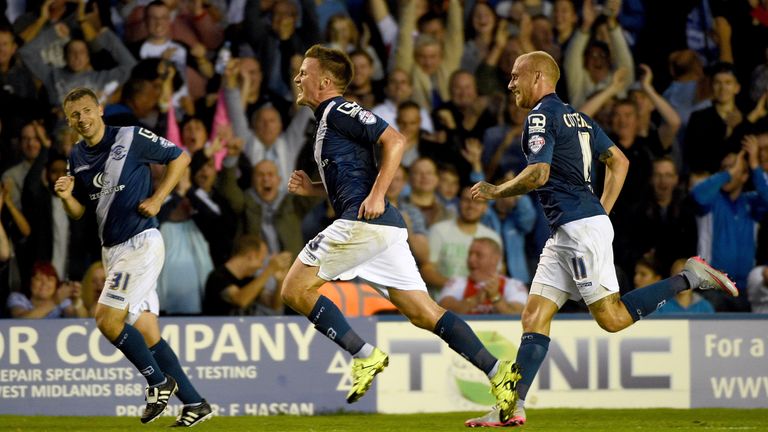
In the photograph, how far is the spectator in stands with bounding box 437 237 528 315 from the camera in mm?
11000

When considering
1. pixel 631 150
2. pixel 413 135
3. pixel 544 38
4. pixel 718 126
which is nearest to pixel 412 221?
pixel 413 135

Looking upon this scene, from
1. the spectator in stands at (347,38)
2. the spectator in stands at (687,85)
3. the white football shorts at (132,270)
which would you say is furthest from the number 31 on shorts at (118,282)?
the spectator in stands at (687,85)

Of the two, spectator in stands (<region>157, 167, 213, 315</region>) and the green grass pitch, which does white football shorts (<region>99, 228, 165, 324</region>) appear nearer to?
the green grass pitch

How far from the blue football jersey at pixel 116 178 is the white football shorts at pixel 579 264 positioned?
2.71 metres

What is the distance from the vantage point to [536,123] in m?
7.14

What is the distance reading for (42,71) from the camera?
468 inches

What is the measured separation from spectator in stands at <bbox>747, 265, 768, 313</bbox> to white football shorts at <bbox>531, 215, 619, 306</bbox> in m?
4.26

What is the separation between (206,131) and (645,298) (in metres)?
5.48

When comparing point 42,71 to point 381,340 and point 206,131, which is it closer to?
point 206,131

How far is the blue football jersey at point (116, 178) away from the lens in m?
8.09

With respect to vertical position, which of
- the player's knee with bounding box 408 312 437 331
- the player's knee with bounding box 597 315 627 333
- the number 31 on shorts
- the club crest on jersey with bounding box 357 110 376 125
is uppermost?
the club crest on jersey with bounding box 357 110 376 125

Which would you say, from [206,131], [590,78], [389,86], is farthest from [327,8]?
[590,78]

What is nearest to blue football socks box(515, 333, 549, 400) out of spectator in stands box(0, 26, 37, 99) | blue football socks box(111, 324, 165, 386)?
blue football socks box(111, 324, 165, 386)

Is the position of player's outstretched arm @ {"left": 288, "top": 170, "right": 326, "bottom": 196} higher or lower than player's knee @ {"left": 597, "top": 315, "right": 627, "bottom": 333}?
higher
